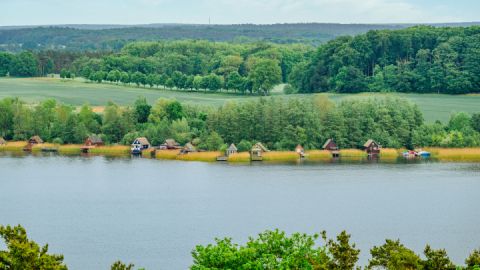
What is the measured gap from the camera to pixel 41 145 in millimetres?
58250

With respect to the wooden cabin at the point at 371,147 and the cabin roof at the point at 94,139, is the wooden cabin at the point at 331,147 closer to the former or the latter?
the wooden cabin at the point at 371,147

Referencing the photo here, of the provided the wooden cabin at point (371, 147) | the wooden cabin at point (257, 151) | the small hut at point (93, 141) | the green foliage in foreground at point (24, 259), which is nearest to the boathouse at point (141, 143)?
the small hut at point (93, 141)

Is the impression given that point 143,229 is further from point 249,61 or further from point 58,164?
point 249,61

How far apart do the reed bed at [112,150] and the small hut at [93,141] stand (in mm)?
656

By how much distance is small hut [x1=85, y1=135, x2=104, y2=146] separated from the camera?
57688mm

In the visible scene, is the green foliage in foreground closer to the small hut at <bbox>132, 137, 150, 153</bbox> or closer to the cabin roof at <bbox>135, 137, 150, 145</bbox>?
the small hut at <bbox>132, 137, 150, 153</bbox>

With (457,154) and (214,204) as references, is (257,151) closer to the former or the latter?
(457,154)

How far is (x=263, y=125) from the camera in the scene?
55500 millimetres

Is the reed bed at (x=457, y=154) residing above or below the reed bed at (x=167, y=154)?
above

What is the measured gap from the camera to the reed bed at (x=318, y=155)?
176 feet

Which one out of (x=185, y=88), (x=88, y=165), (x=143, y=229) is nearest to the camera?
(x=143, y=229)

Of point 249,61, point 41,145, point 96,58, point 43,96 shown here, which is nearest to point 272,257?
point 41,145

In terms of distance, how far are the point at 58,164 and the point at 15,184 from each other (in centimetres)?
714

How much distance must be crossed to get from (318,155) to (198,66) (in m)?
58.4
